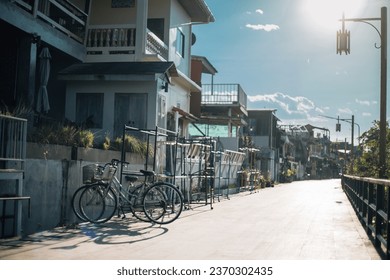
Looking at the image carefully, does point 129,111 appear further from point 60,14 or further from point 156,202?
point 156,202

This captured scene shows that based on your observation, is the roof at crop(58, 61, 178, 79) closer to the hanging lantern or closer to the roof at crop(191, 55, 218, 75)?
the hanging lantern

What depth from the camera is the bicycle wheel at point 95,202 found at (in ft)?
25.8

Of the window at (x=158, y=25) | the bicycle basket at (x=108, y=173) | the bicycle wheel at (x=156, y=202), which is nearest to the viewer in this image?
the bicycle basket at (x=108, y=173)

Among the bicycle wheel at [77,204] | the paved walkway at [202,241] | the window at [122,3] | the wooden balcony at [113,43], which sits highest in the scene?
the window at [122,3]

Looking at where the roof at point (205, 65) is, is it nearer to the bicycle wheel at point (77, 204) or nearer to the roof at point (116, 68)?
the roof at point (116, 68)

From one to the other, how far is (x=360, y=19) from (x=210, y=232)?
14.4 feet

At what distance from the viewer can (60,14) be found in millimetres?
14883

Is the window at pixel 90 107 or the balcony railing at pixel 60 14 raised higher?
the balcony railing at pixel 60 14

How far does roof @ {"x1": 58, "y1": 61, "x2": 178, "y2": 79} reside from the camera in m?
13.4

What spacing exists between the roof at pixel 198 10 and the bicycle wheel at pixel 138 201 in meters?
10.0

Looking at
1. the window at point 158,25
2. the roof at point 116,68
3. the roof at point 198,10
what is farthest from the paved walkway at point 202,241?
the roof at point 198,10

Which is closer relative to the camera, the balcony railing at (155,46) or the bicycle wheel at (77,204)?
the bicycle wheel at (77,204)

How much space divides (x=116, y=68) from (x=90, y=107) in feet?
5.34

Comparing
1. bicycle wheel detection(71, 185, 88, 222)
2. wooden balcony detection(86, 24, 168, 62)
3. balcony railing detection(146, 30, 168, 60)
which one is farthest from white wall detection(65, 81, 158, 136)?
bicycle wheel detection(71, 185, 88, 222)
